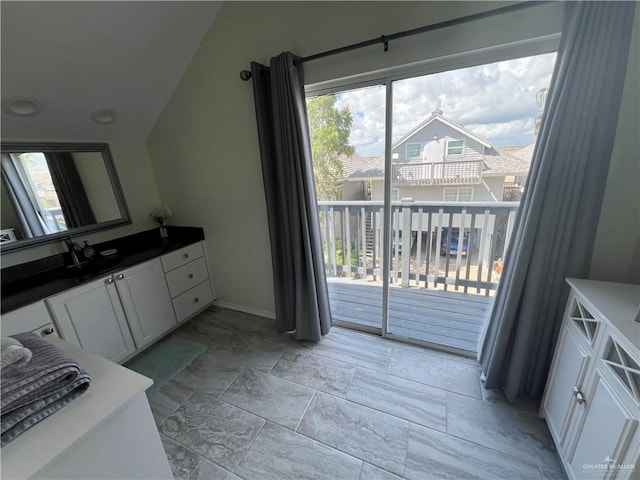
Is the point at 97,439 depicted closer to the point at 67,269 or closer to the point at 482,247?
the point at 67,269

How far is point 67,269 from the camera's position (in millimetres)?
1953

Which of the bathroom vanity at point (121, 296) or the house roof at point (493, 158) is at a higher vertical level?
the house roof at point (493, 158)

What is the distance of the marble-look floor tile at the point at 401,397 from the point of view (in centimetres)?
152

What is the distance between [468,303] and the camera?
249cm

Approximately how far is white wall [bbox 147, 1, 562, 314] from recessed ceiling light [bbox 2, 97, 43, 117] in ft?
2.68

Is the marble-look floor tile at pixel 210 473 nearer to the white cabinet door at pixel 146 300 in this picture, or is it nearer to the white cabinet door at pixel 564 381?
the white cabinet door at pixel 146 300

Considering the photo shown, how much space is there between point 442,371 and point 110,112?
Result: 314 cm

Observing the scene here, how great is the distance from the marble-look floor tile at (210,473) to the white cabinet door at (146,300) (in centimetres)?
116

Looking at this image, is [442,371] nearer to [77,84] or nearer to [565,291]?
[565,291]

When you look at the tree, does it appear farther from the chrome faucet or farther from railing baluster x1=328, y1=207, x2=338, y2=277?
A: the chrome faucet

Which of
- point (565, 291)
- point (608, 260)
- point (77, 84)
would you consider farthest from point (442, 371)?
point (77, 84)

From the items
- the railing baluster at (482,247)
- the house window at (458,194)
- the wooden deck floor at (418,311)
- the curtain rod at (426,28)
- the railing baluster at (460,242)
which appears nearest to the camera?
the curtain rod at (426,28)

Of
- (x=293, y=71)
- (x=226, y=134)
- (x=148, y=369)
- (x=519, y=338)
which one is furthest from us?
(x=226, y=134)

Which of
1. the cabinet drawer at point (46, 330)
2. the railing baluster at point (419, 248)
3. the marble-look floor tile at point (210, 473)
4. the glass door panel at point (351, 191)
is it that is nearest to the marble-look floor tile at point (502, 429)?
the glass door panel at point (351, 191)
